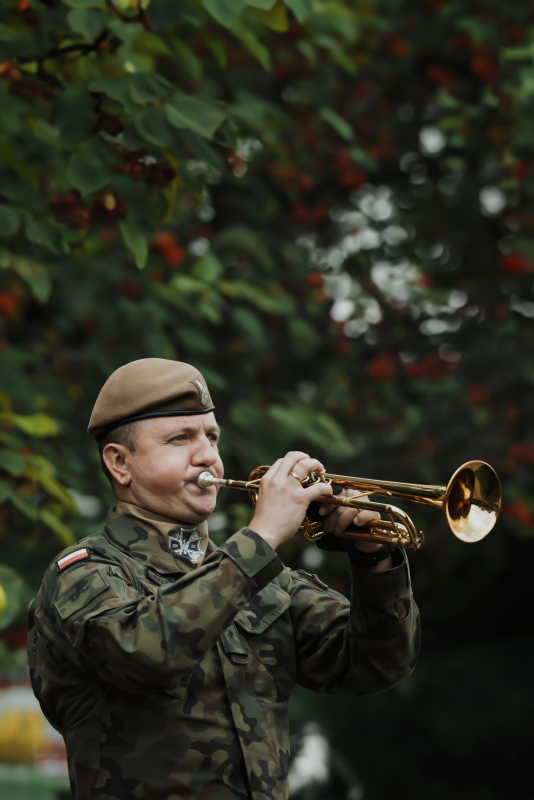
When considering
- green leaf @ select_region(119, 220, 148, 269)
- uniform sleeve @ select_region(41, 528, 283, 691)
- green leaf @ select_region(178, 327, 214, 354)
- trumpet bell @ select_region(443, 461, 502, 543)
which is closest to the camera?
uniform sleeve @ select_region(41, 528, 283, 691)

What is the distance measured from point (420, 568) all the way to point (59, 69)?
5.46 m

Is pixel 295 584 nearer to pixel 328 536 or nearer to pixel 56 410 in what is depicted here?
pixel 328 536

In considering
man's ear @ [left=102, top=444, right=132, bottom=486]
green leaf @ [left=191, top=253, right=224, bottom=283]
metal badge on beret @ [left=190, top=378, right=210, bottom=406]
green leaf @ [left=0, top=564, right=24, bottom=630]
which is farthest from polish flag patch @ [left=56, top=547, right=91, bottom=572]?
green leaf @ [left=191, top=253, right=224, bottom=283]

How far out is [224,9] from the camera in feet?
10.9

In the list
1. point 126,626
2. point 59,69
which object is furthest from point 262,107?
point 126,626

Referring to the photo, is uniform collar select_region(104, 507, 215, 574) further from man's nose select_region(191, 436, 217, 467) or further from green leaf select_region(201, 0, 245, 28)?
green leaf select_region(201, 0, 245, 28)

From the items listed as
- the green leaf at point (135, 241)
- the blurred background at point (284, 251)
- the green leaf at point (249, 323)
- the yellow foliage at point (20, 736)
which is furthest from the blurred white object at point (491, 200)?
the yellow foliage at point (20, 736)

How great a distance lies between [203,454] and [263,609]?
0.43 m

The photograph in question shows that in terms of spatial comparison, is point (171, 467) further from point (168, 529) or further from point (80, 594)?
point (80, 594)

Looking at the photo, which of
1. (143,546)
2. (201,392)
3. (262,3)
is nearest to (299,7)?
(262,3)

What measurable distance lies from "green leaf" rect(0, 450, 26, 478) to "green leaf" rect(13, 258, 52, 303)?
587mm

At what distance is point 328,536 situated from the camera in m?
2.62

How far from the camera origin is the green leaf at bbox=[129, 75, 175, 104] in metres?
3.34

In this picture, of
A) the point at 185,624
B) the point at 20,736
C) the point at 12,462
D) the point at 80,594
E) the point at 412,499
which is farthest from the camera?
the point at 20,736
